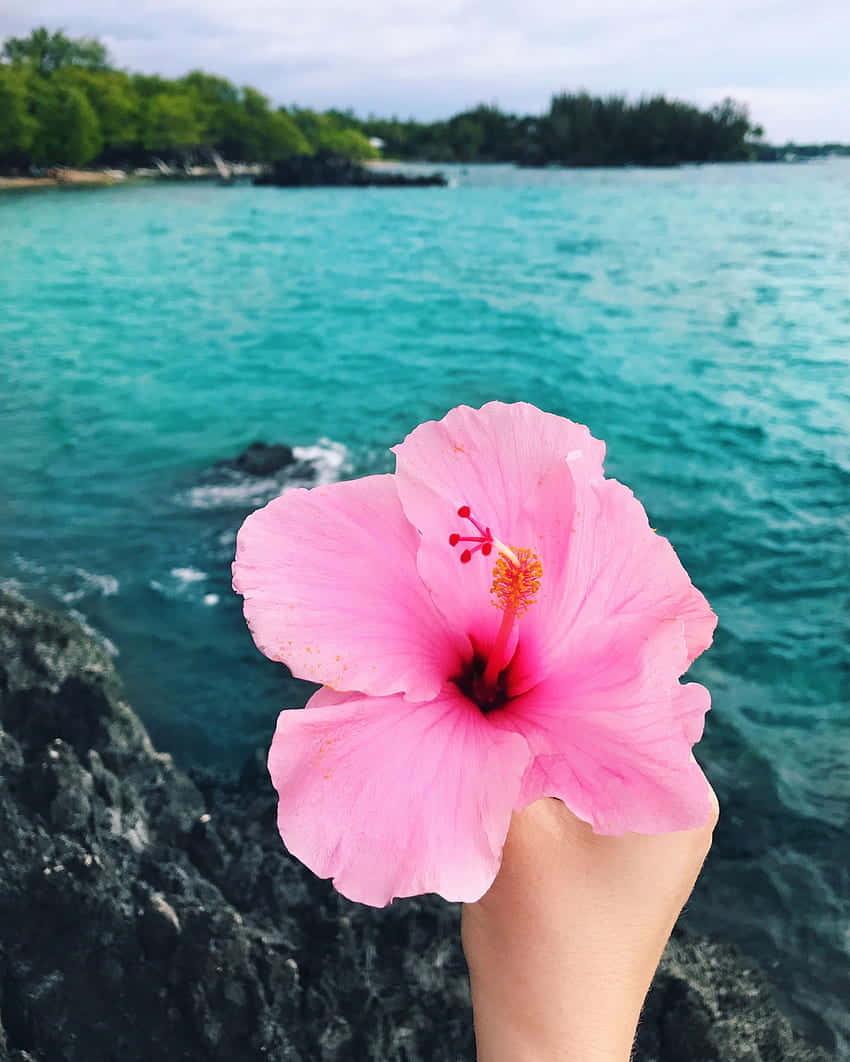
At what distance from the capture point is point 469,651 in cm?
27

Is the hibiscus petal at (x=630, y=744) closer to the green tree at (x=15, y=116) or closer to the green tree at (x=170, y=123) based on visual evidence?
the green tree at (x=15, y=116)

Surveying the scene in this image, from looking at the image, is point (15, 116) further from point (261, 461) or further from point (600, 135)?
point (261, 461)

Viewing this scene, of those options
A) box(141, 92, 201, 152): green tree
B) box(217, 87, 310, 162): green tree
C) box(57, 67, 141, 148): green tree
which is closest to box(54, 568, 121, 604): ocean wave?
box(57, 67, 141, 148): green tree

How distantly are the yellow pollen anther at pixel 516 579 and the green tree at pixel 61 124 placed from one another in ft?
24.3

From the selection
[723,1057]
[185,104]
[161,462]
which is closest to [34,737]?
[723,1057]

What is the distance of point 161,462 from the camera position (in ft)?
7.09

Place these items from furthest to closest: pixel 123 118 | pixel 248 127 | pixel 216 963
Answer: pixel 248 127, pixel 123 118, pixel 216 963

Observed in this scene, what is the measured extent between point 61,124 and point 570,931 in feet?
26.8

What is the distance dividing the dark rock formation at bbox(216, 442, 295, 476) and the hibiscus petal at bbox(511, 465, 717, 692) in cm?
194

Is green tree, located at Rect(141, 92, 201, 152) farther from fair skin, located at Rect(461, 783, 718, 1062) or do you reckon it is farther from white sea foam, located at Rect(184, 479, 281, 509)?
fair skin, located at Rect(461, 783, 718, 1062)

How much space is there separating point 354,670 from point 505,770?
1.8 inches

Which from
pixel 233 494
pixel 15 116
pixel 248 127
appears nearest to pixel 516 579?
pixel 233 494

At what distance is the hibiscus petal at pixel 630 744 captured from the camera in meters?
0.21

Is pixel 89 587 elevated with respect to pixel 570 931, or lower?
lower
